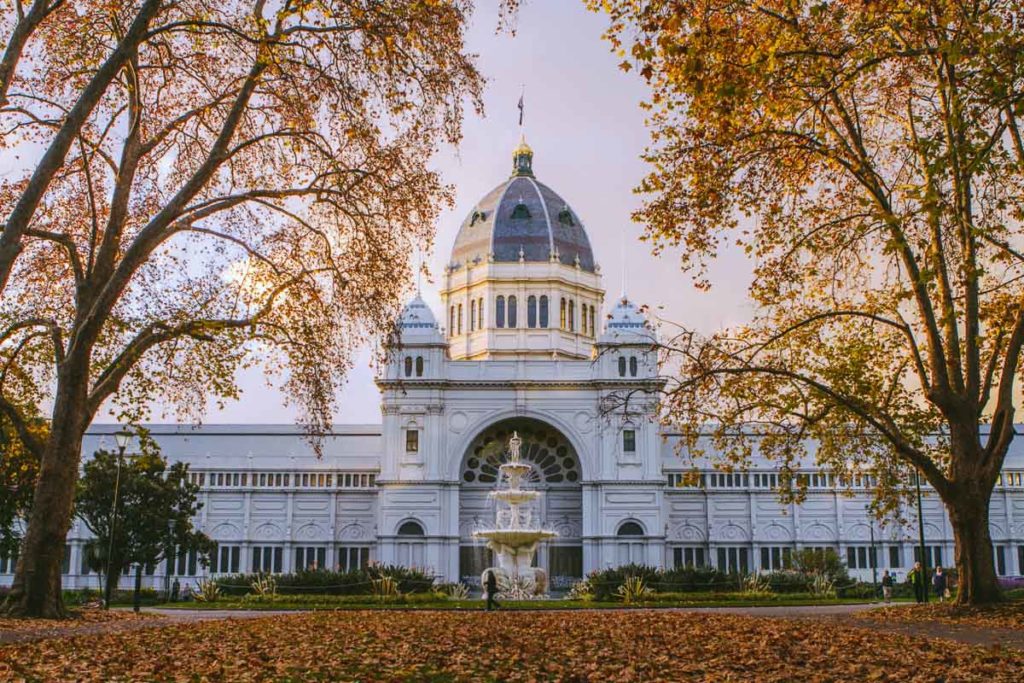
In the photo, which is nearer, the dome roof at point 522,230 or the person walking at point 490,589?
the person walking at point 490,589

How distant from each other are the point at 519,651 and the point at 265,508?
192ft

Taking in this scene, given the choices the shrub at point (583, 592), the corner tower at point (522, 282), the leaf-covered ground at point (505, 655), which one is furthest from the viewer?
the corner tower at point (522, 282)

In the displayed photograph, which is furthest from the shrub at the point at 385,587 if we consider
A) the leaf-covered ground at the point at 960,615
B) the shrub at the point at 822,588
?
the leaf-covered ground at the point at 960,615

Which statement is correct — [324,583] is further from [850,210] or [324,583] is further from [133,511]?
[850,210]

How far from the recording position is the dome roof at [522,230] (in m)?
75.9

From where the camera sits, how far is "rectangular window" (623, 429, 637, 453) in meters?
66.9

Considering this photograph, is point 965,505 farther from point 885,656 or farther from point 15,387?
point 15,387

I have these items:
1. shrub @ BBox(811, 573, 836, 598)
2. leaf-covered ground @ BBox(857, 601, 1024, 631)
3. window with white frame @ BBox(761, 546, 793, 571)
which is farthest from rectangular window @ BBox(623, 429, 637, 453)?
leaf-covered ground @ BBox(857, 601, 1024, 631)

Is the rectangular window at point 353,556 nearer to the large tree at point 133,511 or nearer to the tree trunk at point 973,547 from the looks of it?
the large tree at point 133,511

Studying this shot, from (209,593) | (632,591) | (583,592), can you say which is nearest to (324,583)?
(209,593)

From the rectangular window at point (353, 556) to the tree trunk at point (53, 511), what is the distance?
1896 inches

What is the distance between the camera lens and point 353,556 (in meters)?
70.6

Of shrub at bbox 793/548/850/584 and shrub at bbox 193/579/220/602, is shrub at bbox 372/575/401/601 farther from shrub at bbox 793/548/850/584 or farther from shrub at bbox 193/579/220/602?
shrub at bbox 793/548/850/584

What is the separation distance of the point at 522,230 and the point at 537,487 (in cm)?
1912
